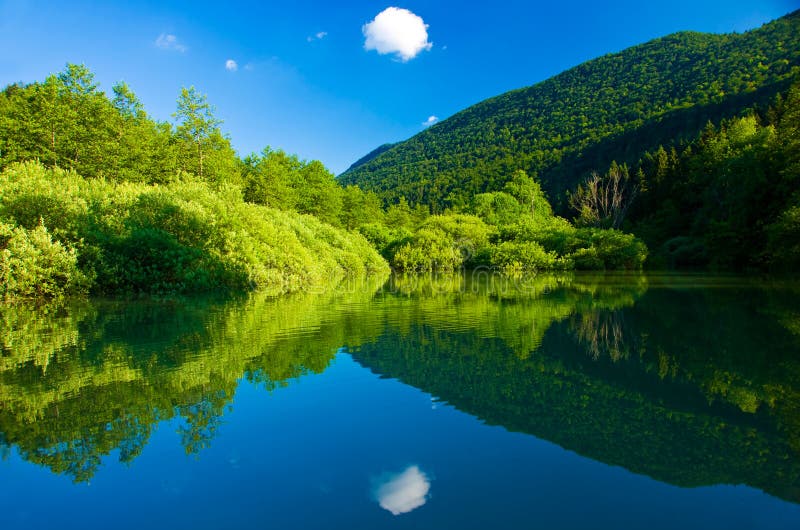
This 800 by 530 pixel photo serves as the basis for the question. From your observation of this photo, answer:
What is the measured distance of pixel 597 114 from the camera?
123 meters

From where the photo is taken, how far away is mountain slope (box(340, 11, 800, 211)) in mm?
87219

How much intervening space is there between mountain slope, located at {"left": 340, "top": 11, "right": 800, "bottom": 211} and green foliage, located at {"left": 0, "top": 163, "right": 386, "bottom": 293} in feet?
205

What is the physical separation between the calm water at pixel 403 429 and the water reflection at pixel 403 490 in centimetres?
2

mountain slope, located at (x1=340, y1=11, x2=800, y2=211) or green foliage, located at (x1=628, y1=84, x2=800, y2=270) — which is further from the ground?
mountain slope, located at (x1=340, y1=11, x2=800, y2=211)

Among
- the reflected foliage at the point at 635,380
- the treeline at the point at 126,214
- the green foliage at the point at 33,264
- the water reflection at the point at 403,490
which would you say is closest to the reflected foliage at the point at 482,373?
the reflected foliage at the point at 635,380

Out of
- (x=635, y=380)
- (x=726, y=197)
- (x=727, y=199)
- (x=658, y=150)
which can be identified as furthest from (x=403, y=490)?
(x=658, y=150)

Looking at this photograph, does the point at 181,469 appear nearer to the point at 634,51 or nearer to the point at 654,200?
the point at 654,200

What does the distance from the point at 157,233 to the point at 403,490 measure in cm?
2228

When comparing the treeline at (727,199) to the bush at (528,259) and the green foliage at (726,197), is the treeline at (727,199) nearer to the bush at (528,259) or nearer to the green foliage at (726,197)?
the green foliage at (726,197)

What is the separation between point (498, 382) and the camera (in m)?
7.18

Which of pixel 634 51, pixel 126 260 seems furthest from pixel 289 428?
pixel 634 51

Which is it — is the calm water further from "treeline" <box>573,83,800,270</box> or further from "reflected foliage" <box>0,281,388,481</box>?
"treeline" <box>573,83,800,270</box>

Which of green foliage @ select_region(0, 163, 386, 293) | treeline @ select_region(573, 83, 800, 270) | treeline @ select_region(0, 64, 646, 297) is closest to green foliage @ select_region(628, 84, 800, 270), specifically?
treeline @ select_region(573, 83, 800, 270)

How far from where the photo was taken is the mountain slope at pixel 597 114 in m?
87.2
